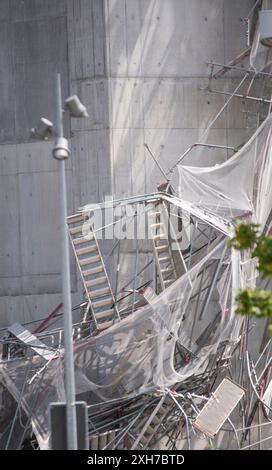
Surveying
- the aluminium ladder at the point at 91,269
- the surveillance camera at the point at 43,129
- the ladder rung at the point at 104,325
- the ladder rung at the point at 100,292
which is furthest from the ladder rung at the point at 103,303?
the surveillance camera at the point at 43,129

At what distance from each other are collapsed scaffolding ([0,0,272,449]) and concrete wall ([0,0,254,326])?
1.18 meters

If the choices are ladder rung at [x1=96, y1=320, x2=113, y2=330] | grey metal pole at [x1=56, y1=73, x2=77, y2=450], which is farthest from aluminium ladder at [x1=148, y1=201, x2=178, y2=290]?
grey metal pole at [x1=56, y1=73, x2=77, y2=450]

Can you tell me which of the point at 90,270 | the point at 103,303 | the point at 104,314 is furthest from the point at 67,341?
the point at 90,270

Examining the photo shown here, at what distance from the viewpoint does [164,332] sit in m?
22.2

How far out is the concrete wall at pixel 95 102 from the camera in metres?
26.4

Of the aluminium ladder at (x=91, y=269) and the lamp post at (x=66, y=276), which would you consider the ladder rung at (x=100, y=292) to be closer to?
the aluminium ladder at (x=91, y=269)

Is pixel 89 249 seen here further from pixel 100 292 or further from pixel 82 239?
pixel 100 292

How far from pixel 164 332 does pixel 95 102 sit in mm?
6152

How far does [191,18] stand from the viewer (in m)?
26.8

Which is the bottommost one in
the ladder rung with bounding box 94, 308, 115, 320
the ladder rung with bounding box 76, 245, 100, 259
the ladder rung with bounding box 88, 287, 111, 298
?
the ladder rung with bounding box 94, 308, 115, 320

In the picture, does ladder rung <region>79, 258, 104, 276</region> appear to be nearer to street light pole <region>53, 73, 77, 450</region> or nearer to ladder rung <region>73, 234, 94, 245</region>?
ladder rung <region>73, 234, 94, 245</region>

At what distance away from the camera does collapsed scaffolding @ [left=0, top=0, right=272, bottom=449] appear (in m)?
22.1

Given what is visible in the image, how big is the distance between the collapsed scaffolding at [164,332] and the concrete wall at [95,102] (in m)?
1.18

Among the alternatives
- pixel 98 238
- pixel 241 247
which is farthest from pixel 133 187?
pixel 241 247
